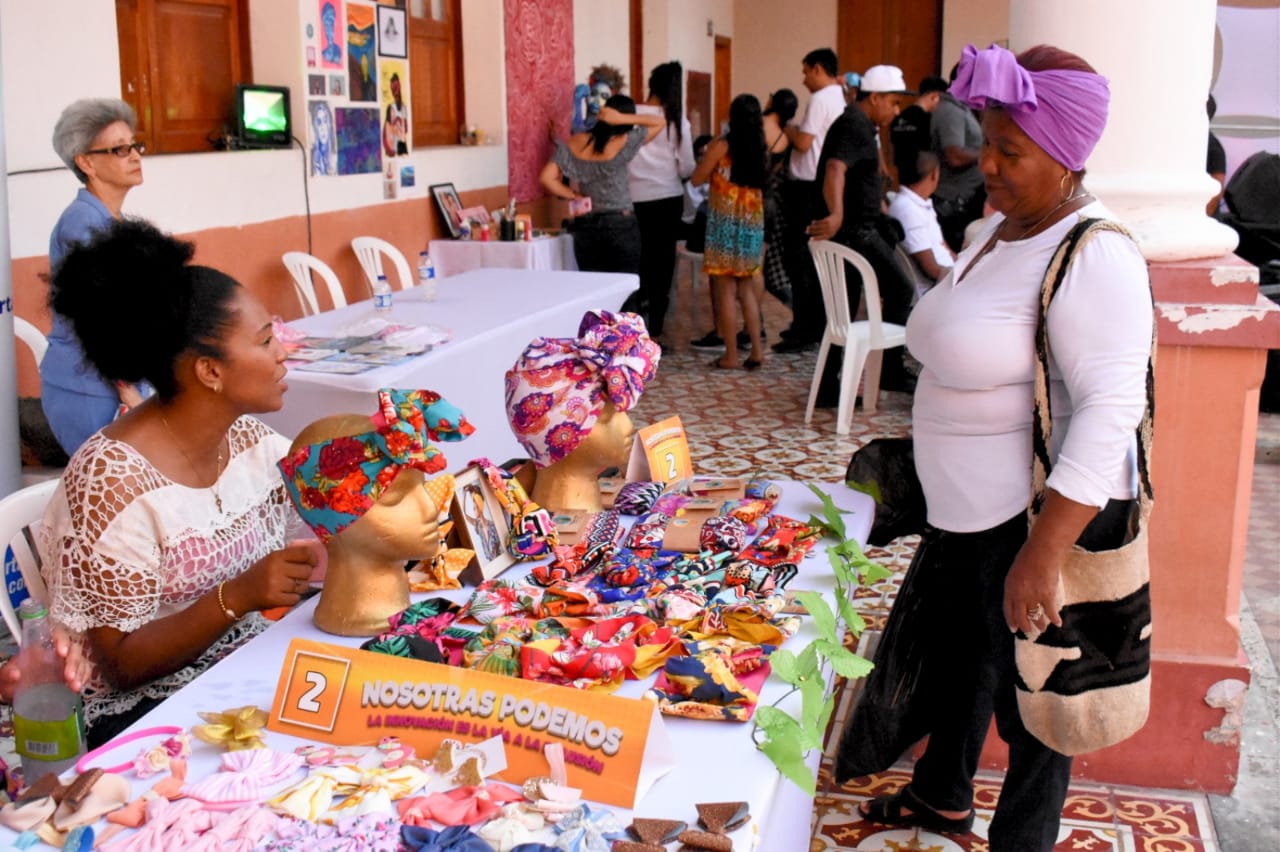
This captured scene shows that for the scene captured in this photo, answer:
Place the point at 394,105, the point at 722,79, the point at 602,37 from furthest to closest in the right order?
the point at 722,79, the point at 602,37, the point at 394,105

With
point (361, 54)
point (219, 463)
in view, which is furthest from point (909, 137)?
point (219, 463)

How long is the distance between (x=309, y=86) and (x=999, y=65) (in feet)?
16.3

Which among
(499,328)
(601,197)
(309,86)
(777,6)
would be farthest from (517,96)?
(777,6)

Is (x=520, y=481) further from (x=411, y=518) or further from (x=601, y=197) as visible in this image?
(x=601, y=197)

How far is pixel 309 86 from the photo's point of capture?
623 cm

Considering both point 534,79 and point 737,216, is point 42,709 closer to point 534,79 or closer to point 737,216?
point 737,216

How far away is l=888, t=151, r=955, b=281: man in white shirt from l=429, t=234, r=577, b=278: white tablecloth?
6.97ft

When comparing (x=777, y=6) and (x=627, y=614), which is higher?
(x=777, y=6)

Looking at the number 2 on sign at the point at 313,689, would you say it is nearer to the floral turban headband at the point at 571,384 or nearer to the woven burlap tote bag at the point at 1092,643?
the floral turban headband at the point at 571,384

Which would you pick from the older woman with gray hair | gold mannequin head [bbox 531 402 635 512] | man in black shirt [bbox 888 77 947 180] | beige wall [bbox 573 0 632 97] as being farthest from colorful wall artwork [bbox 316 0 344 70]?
gold mannequin head [bbox 531 402 635 512]

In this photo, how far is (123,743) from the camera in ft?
5.18

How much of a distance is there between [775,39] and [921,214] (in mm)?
10466

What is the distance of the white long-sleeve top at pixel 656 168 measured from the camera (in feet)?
27.4

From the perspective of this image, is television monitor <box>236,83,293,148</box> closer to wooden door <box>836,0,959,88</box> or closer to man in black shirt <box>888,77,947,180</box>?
man in black shirt <box>888,77,947,180</box>
